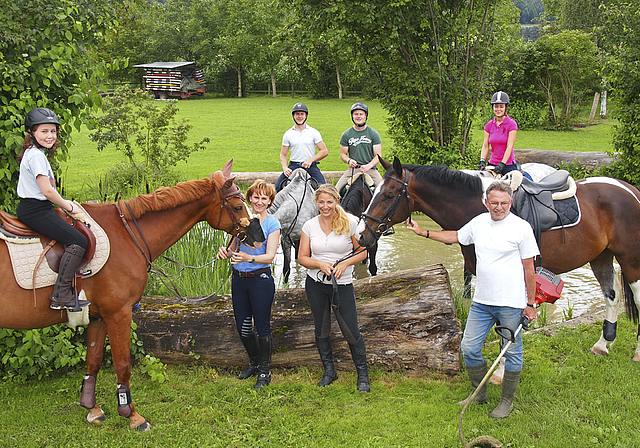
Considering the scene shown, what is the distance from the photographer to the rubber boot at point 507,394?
159 inches

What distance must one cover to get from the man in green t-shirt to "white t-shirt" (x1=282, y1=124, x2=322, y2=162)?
490 mm

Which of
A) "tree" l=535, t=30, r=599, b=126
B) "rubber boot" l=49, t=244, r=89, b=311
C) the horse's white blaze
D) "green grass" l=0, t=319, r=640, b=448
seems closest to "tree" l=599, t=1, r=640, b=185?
the horse's white blaze

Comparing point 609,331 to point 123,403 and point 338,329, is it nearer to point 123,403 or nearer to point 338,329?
point 338,329

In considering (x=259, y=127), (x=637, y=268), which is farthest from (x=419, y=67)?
(x=259, y=127)

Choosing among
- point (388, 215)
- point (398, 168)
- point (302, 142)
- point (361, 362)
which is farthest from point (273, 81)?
point (361, 362)

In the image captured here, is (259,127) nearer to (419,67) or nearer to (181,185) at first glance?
(419,67)

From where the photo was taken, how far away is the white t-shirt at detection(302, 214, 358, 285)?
4418 millimetres

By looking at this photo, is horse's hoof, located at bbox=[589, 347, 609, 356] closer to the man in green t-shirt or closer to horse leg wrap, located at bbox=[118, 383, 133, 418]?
the man in green t-shirt

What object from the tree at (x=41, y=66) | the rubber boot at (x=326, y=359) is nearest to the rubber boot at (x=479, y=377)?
the rubber boot at (x=326, y=359)

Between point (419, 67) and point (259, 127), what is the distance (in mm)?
16326

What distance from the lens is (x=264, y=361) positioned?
185 inches

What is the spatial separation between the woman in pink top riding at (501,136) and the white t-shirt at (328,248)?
316cm

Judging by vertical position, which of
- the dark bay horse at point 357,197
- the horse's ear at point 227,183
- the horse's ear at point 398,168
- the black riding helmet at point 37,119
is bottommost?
the dark bay horse at point 357,197

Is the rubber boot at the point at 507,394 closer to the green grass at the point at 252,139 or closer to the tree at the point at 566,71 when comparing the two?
the green grass at the point at 252,139
